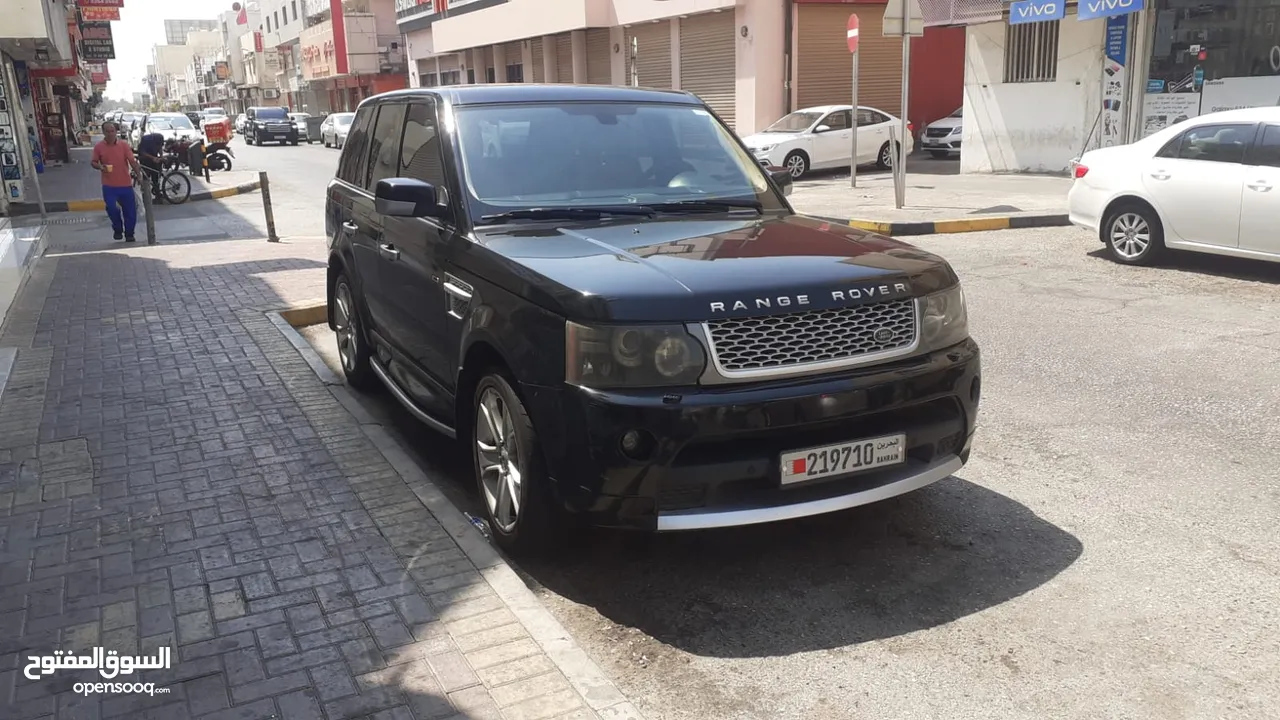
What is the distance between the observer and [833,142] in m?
22.6

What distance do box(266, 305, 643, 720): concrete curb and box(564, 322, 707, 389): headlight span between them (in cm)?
83

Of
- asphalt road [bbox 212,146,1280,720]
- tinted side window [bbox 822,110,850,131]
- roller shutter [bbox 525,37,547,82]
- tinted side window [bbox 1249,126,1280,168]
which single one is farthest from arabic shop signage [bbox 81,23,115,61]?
tinted side window [bbox 1249,126,1280,168]

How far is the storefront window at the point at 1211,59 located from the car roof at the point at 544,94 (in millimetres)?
14501

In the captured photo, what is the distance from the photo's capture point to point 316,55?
68250 mm

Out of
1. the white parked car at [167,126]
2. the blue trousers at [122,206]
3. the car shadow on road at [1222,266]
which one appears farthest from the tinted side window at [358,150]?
the white parked car at [167,126]

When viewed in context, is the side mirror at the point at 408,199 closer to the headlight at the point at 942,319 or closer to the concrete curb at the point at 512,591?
the concrete curb at the point at 512,591

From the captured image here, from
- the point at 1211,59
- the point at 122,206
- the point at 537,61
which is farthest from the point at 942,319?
the point at 537,61

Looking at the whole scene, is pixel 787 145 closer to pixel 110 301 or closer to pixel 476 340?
pixel 110 301

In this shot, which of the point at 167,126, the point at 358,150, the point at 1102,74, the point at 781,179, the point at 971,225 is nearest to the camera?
the point at 781,179

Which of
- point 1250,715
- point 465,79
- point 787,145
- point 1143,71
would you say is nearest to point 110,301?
point 1250,715

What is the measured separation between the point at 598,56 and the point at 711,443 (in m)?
Answer: 32.8

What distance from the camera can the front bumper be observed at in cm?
355

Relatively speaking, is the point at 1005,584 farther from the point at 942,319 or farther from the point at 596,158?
the point at 596,158

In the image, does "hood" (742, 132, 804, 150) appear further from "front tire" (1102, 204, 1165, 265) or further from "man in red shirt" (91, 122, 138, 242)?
"man in red shirt" (91, 122, 138, 242)
